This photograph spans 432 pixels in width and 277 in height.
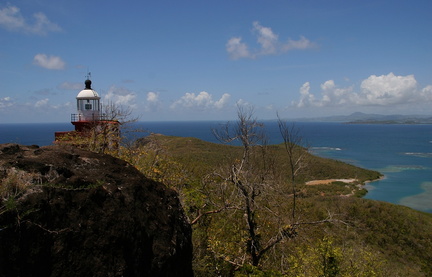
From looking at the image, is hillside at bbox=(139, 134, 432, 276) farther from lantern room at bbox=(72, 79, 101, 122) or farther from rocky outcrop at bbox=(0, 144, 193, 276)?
lantern room at bbox=(72, 79, 101, 122)

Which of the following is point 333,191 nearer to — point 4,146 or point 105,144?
point 105,144

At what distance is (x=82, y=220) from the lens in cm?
474

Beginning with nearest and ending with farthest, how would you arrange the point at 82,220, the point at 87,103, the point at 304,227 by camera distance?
the point at 82,220, the point at 304,227, the point at 87,103

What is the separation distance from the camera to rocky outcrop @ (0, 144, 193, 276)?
4.18m

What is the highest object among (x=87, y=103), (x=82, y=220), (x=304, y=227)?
(x=87, y=103)

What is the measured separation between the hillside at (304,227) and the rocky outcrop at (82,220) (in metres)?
2.62

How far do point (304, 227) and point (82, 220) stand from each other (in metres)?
10.5

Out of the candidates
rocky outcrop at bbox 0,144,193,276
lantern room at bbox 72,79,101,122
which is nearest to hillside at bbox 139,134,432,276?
rocky outcrop at bbox 0,144,193,276

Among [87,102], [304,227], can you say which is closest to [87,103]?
[87,102]

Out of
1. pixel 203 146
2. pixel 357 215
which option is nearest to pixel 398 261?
pixel 357 215

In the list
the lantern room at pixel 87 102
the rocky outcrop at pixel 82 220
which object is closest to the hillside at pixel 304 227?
the rocky outcrop at pixel 82 220

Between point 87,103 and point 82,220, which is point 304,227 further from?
point 87,103

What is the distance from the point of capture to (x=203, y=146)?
70.2m

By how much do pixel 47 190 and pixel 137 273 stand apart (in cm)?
189
